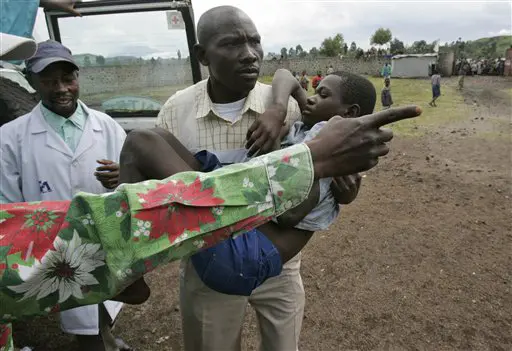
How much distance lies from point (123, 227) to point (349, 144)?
0.64 meters

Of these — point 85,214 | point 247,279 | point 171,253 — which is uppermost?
point 85,214

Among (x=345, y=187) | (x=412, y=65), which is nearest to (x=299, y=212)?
(x=345, y=187)

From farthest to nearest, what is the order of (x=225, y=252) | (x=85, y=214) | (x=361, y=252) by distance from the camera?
(x=361, y=252), (x=225, y=252), (x=85, y=214)

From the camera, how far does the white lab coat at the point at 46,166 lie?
7.35 ft

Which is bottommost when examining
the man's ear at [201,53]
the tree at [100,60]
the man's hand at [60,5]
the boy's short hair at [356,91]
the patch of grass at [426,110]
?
the patch of grass at [426,110]

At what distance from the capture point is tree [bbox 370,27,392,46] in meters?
58.0

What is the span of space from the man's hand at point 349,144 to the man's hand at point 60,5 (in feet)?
10.6

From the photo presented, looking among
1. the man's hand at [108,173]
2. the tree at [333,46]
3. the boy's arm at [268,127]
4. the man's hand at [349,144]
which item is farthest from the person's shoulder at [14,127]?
the tree at [333,46]

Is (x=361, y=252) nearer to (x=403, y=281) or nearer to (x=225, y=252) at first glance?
(x=403, y=281)

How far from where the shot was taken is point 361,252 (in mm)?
3928

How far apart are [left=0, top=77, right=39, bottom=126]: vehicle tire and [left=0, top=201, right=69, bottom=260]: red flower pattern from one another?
2.71m

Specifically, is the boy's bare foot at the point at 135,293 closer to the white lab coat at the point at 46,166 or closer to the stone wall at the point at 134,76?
the white lab coat at the point at 46,166

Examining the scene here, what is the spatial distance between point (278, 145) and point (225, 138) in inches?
11.0

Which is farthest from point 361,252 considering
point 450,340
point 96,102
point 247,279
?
point 96,102
